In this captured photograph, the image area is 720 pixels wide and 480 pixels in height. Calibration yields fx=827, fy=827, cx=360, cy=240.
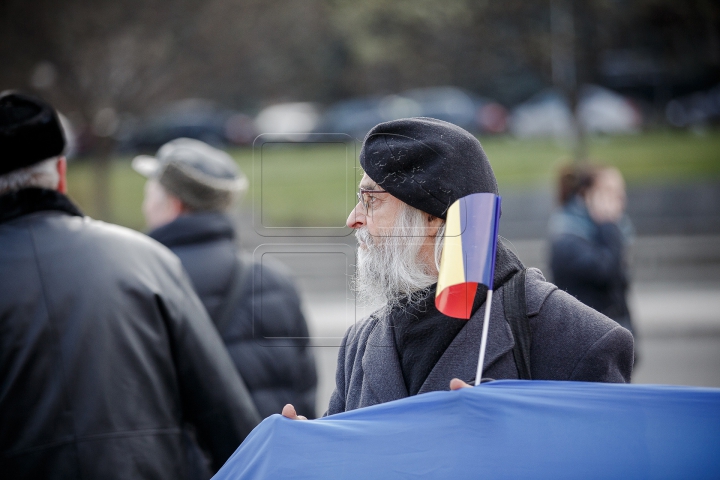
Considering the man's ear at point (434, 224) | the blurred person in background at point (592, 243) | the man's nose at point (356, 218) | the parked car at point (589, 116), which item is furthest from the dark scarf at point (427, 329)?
the parked car at point (589, 116)

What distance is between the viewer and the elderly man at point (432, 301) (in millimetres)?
1863

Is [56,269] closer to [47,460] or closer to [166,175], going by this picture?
[47,460]

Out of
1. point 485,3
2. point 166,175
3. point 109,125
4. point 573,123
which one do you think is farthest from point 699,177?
point 166,175

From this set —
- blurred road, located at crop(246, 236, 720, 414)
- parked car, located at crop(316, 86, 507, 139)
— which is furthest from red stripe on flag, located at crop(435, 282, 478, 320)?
parked car, located at crop(316, 86, 507, 139)

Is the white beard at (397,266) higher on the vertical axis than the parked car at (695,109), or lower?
lower

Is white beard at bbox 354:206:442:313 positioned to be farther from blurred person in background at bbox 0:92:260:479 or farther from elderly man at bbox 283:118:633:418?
blurred person in background at bbox 0:92:260:479

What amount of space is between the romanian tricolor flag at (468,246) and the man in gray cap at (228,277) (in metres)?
1.45

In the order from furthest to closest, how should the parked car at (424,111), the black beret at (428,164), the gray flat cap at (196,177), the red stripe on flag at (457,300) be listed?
the parked car at (424,111), the gray flat cap at (196,177), the black beret at (428,164), the red stripe on flag at (457,300)

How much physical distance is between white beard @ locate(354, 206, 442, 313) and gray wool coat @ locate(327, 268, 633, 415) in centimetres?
14

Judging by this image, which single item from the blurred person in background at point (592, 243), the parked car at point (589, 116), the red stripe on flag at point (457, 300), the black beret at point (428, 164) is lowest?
the blurred person in background at point (592, 243)

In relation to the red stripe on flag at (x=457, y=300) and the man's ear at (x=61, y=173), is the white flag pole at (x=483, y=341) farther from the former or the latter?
the man's ear at (x=61, y=173)

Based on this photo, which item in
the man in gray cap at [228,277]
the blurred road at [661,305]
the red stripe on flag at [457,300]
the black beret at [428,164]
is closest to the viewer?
the red stripe on flag at [457,300]

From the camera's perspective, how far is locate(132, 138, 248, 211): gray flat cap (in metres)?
3.76

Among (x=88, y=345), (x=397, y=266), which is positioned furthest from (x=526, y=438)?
(x=88, y=345)
